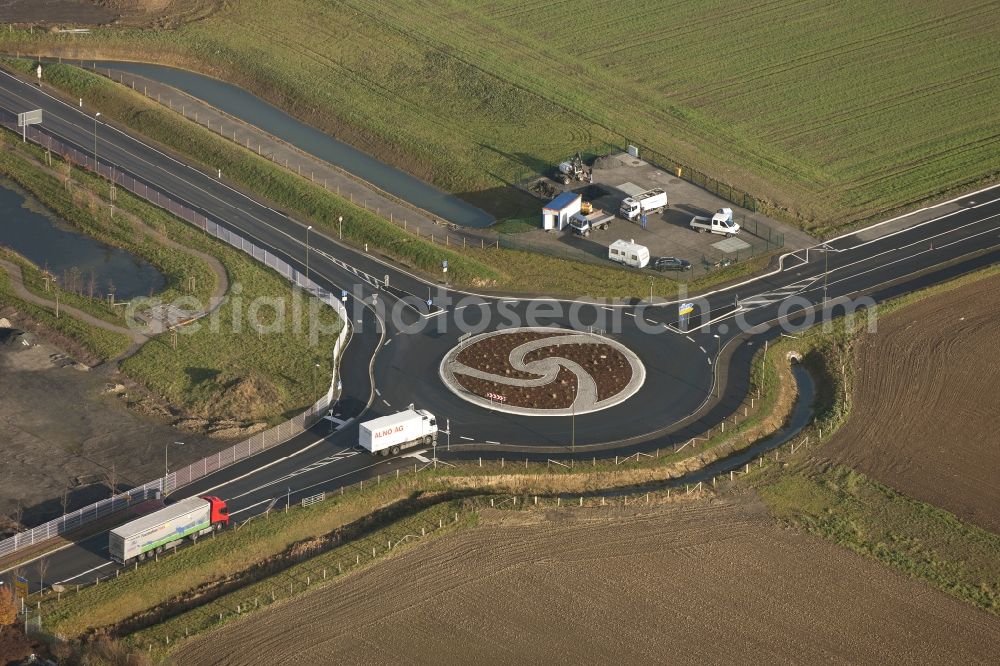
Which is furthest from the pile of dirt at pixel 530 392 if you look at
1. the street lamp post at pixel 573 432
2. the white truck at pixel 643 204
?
the white truck at pixel 643 204

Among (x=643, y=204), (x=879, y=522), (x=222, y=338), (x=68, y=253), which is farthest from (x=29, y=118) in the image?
(x=879, y=522)

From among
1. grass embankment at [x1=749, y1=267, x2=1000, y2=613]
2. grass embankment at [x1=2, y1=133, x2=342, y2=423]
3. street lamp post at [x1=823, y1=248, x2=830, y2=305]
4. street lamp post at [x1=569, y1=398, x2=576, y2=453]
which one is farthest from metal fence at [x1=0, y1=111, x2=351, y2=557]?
street lamp post at [x1=823, y1=248, x2=830, y2=305]

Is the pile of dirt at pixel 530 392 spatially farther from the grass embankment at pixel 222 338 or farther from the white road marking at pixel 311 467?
the white road marking at pixel 311 467

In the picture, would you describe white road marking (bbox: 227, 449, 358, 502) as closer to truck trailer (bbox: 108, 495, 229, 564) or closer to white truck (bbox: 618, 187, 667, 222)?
truck trailer (bbox: 108, 495, 229, 564)

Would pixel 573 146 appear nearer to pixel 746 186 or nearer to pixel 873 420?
pixel 746 186

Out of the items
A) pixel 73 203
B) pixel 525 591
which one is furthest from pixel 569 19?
pixel 525 591

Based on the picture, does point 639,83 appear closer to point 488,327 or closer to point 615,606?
point 488,327
